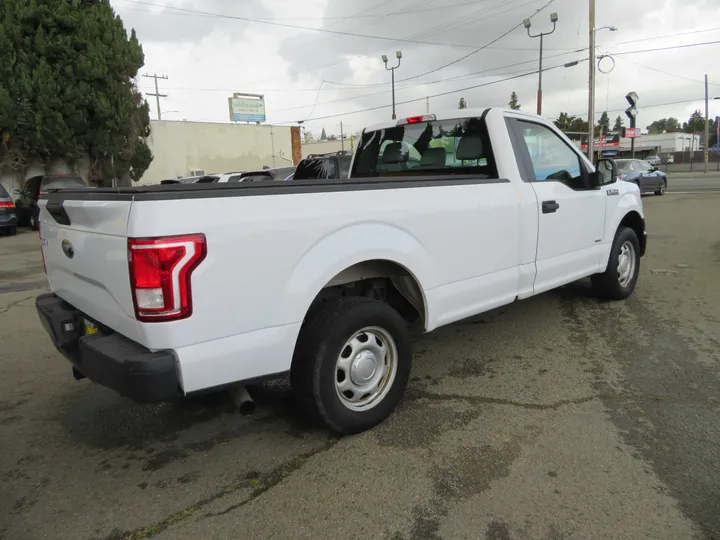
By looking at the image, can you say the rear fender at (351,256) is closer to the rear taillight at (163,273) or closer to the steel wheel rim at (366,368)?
the steel wheel rim at (366,368)

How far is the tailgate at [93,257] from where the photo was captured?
2459mm

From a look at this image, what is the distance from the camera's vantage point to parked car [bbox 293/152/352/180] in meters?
11.0

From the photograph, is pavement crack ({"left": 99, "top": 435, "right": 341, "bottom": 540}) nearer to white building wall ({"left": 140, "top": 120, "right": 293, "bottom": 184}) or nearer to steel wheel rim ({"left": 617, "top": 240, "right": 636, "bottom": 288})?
steel wheel rim ({"left": 617, "top": 240, "right": 636, "bottom": 288})

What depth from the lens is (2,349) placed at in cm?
503

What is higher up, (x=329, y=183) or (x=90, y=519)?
(x=329, y=183)

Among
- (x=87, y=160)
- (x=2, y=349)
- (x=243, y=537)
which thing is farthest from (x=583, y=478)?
(x=87, y=160)

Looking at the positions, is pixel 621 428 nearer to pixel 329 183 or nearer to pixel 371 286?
pixel 371 286

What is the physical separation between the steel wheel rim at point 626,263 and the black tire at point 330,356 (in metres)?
3.59

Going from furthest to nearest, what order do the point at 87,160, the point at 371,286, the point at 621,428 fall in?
the point at 87,160, the point at 371,286, the point at 621,428

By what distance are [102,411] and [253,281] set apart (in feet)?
6.27

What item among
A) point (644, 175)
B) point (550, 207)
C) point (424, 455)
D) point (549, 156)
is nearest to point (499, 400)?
point (424, 455)

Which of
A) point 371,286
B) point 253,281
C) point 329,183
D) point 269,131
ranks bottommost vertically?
point 371,286

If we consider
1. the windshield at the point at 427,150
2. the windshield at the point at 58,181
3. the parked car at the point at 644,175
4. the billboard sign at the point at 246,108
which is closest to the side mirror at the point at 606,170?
the windshield at the point at 427,150

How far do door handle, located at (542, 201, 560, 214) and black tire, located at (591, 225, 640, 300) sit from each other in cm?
143
